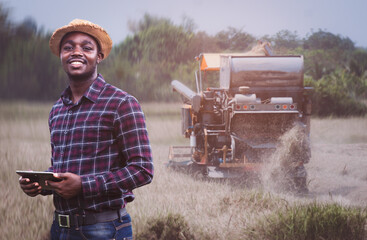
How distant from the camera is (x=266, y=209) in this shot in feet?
14.1

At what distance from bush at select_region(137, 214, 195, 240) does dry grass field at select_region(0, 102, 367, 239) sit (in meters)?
0.06

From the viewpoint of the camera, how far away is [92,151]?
5.63 feet

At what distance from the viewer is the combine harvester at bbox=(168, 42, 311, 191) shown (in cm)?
614

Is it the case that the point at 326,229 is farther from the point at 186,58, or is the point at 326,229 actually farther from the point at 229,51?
the point at 229,51

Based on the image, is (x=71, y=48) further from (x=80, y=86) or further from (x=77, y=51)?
(x=80, y=86)

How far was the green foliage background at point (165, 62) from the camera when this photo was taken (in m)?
4.71

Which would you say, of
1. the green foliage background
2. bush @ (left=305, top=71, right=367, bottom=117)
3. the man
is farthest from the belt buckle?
bush @ (left=305, top=71, right=367, bottom=117)

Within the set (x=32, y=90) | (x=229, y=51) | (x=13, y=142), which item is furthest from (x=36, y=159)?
(x=229, y=51)

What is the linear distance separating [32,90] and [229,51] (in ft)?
13.1

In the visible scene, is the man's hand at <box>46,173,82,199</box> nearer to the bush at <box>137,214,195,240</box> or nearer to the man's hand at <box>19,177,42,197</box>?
the man's hand at <box>19,177,42,197</box>

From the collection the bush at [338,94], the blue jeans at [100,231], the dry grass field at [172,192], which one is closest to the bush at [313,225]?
the dry grass field at [172,192]

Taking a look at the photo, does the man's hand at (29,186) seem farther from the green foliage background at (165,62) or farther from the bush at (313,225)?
the green foliage background at (165,62)

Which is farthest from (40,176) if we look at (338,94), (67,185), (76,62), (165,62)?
(338,94)

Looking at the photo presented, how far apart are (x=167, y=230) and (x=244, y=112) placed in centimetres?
270
